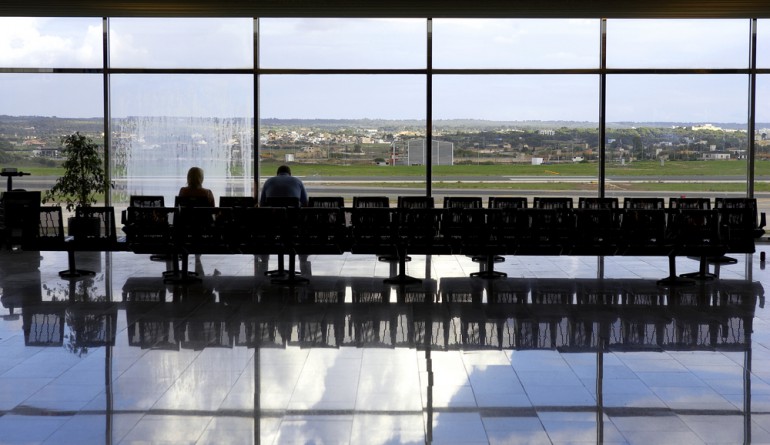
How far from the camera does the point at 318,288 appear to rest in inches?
388

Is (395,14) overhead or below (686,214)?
overhead

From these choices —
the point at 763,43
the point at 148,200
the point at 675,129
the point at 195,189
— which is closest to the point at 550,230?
the point at 195,189

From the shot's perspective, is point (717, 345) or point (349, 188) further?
point (349, 188)

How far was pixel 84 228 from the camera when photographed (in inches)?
415

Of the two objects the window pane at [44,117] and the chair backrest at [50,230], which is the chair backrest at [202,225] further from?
the window pane at [44,117]

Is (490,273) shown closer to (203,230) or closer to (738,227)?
(738,227)

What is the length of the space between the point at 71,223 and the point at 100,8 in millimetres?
3491

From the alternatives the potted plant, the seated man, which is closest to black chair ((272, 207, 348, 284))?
the seated man

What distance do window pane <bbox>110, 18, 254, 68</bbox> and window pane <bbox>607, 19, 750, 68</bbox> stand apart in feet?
18.9

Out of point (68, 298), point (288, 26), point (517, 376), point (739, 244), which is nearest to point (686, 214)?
point (739, 244)

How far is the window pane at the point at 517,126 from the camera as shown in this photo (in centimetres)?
1503

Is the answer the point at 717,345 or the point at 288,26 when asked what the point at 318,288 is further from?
the point at 288,26

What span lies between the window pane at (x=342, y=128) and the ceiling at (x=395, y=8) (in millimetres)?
1966

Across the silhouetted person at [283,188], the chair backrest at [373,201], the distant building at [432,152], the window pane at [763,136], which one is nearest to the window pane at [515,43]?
the distant building at [432,152]
